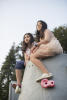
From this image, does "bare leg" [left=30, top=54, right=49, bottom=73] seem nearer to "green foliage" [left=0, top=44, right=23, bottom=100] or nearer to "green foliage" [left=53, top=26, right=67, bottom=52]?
"green foliage" [left=53, top=26, right=67, bottom=52]

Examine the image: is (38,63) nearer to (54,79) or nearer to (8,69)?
(54,79)

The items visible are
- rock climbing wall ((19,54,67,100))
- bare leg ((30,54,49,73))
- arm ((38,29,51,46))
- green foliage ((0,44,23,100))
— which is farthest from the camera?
green foliage ((0,44,23,100))

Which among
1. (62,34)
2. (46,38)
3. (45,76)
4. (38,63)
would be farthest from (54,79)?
(62,34)

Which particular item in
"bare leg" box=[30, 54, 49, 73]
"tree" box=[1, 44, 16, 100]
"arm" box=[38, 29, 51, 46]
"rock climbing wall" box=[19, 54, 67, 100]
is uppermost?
"arm" box=[38, 29, 51, 46]

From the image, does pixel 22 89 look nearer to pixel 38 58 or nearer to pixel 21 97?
pixel 21 97

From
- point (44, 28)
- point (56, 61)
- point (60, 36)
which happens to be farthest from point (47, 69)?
point (60, 36)

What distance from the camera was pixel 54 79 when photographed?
141 inches

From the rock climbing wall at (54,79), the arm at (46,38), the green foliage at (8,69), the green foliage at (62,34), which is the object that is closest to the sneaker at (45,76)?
the rock climbing wall at (54,79)

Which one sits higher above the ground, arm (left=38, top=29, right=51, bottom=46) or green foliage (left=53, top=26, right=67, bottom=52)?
green foliage (left=53, top=26, right=67, bottom=52)

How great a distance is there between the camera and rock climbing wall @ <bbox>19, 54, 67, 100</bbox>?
3471 mm

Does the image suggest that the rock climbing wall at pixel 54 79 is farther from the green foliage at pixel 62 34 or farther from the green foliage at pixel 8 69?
the green foliage at pixel 8 69

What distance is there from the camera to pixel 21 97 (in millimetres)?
3811

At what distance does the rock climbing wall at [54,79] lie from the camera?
11.4 feet

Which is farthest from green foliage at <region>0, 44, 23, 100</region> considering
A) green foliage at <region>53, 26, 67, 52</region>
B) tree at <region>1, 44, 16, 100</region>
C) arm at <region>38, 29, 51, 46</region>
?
arm at <region>38, 29, 51, 46</region>
